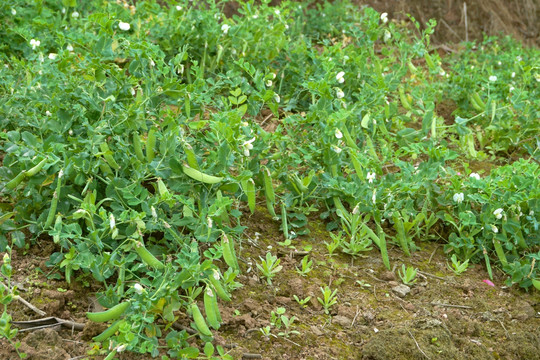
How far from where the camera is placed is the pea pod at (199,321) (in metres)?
2.62

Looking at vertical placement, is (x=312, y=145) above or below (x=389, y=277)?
above

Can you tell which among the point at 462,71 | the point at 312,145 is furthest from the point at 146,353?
the point at 462,71

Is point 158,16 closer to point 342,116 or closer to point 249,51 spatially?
point 249,51

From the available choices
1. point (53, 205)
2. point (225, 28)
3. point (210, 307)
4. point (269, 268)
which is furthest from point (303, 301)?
point (225, 28)

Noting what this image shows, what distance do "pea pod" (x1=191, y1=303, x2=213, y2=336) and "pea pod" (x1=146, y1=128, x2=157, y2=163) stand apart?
2.83ft

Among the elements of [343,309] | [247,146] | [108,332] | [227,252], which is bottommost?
[343,309]

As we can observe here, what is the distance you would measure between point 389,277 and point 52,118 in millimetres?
1799

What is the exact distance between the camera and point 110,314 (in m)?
2.53

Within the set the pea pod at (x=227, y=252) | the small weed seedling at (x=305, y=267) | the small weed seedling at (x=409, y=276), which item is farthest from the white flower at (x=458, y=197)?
the pea pod at (x=227, y=252)

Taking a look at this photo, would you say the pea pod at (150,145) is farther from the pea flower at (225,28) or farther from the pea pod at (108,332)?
the pea flower at (225,28)

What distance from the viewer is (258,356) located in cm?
271

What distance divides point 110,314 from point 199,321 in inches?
13.2

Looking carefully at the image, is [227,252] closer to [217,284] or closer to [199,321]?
[217,284]

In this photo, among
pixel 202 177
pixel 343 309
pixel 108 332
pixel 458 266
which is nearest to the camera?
pixel 108 332
